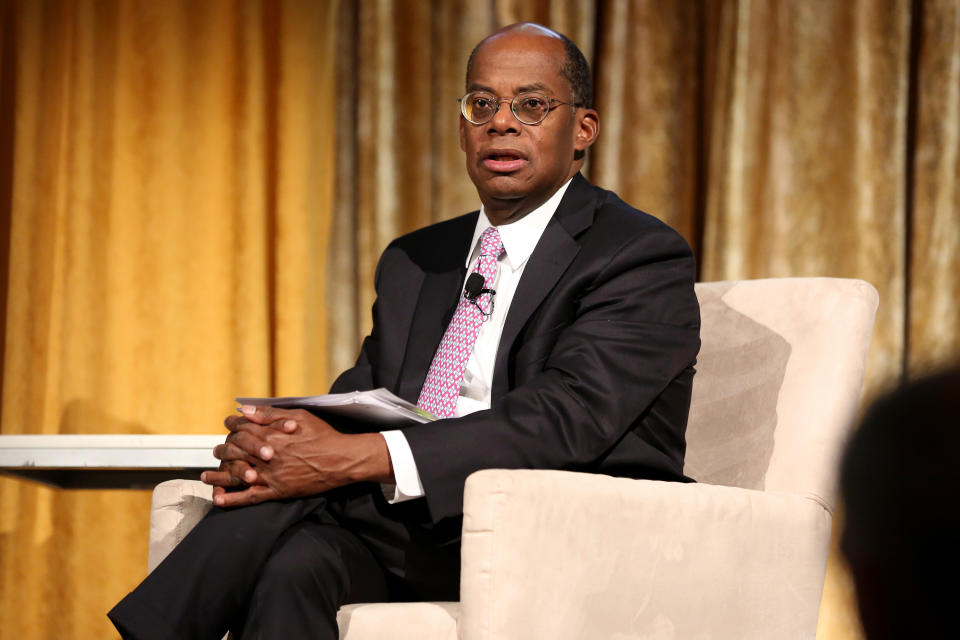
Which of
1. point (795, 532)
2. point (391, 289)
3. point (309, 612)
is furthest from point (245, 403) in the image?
point (795, 532)

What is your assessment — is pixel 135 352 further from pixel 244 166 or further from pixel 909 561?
pixel 909 561

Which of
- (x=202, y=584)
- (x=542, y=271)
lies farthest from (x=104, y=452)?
(x=542, y=271)

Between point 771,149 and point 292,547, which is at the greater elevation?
point 771,149

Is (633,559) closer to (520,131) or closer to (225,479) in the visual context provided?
(225,479)

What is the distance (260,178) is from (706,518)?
6.41 feet

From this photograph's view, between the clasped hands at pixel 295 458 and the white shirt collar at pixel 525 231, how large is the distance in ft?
1.72

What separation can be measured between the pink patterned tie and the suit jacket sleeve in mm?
117

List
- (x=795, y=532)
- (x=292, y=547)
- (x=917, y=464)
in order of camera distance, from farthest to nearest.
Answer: (x=795, y=532) → (x=292, y=547) → (x=917, y=464)

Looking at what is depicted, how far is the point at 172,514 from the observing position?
161 centimetres

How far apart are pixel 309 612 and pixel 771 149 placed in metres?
1.80

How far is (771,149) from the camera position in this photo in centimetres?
262

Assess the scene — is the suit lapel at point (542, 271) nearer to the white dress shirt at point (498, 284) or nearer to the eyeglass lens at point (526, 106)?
the white dress shirt at point (498, 284)

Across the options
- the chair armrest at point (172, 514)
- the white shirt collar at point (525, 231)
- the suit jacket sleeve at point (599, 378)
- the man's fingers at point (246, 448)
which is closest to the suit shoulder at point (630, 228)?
the suit jacket sleeve at point (599, 378)

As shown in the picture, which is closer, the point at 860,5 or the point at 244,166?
the point at 860,5
